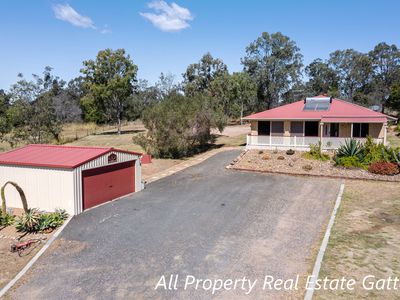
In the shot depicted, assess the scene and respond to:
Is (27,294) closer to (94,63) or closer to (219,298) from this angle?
(219,298)

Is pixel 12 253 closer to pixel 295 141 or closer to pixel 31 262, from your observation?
pixel 31 262

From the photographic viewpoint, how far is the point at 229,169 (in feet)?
79.7

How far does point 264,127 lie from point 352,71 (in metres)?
48.7

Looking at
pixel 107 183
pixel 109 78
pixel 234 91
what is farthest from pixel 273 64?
pixel 107 183

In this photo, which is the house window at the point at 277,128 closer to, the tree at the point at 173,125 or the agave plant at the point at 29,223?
the tree at the point at 173,125

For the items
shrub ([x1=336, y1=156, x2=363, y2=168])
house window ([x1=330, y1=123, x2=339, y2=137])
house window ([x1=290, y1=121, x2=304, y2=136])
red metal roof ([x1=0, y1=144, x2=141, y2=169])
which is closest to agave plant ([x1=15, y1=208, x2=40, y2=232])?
red metal roof ([x1=0, y1=144, x2=141, y2=169])

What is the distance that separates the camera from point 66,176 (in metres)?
14.6

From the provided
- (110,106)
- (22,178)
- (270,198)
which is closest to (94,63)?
(110,106)

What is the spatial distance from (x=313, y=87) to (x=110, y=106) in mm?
46551

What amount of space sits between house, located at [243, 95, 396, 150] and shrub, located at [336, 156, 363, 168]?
3.25m

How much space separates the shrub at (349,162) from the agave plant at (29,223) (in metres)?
18.5

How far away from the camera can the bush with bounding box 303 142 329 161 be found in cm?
2456

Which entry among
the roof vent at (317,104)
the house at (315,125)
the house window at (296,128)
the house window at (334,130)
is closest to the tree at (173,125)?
the house at (315,125)

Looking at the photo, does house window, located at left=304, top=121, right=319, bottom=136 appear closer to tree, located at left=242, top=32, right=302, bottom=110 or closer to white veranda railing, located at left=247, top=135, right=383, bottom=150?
white veranda railing, located at left=247, top=135, right=383, bottom=150
